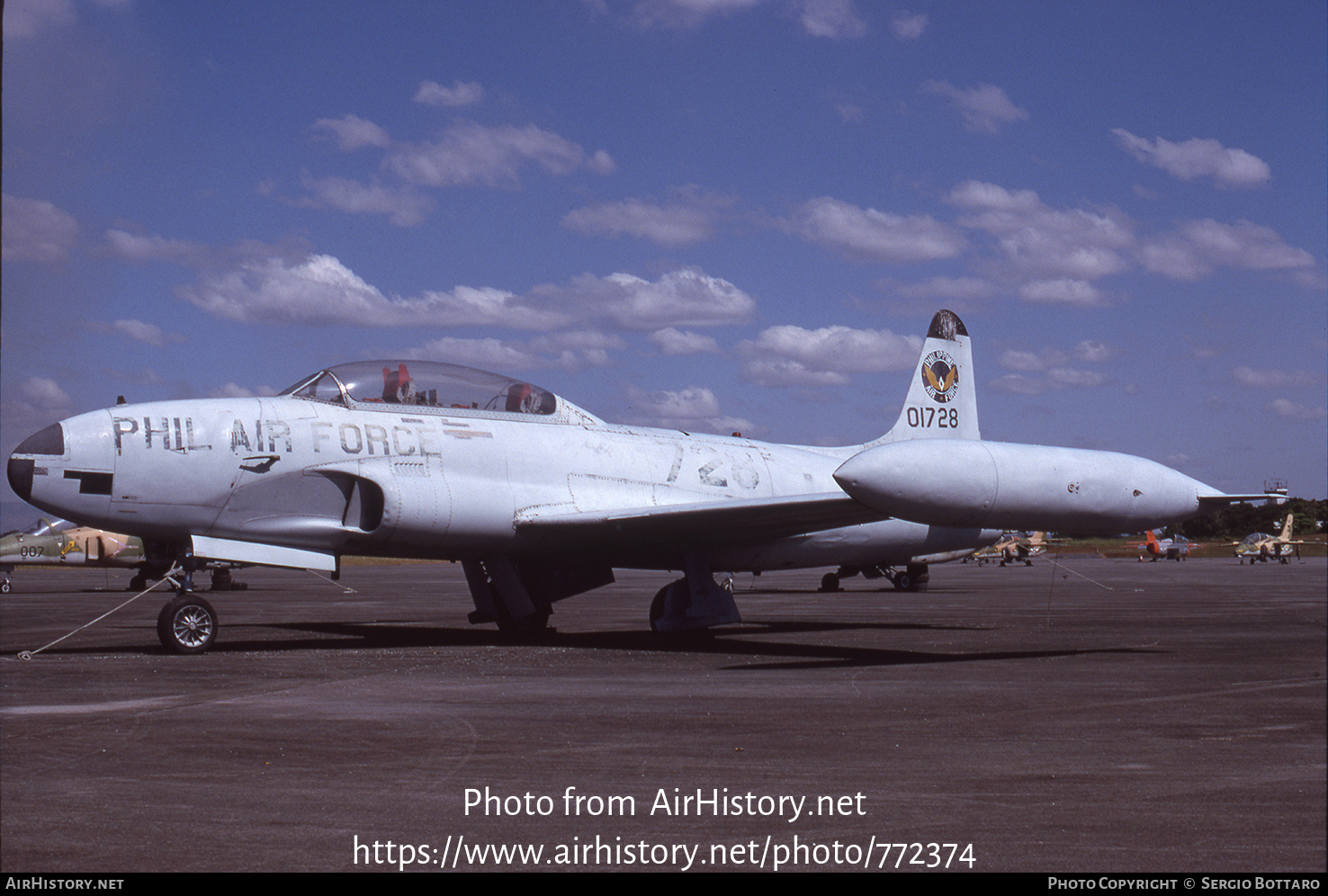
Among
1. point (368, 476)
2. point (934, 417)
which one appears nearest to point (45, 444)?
point (368, 476)

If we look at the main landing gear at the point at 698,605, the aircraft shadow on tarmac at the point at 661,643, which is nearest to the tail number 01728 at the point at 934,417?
the aircraft shadow on tarmac at the point at 661,643

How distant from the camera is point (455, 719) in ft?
26.7

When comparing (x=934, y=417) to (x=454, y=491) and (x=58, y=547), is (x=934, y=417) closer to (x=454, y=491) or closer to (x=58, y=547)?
(x=454, y=491)

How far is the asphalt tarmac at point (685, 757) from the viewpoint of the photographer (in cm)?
441

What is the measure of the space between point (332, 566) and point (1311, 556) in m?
11.6

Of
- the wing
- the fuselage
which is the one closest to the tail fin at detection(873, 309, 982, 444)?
the fuselage

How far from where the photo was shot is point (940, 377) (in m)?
20.7

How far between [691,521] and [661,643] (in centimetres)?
186

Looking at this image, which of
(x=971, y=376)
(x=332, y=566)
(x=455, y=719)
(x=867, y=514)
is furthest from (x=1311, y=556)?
(x=971, y=376)

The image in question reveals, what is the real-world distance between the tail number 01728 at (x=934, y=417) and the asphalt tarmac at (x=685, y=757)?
687 centimetres

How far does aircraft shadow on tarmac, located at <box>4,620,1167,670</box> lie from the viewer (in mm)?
12336

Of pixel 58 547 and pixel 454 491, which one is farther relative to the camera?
pixel 58 547

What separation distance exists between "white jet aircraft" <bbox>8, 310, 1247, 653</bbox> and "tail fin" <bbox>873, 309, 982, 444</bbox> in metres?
2.81

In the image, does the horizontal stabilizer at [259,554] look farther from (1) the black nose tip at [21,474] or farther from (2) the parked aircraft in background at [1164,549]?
(2) the parked aircraft in background at [1164,549]
